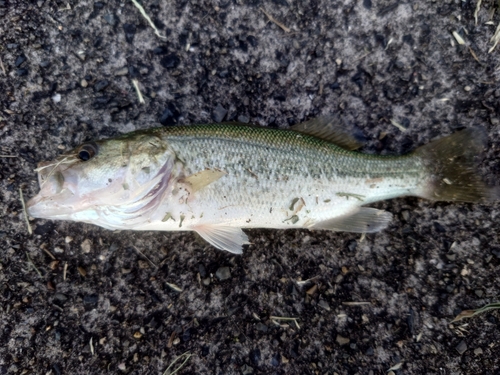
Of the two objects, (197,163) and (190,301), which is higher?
(197,163)

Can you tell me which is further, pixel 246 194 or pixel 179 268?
pixel 179 268

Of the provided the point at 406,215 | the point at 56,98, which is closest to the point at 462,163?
the point at 406,215

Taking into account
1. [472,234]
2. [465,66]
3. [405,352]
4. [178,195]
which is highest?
[465,66]

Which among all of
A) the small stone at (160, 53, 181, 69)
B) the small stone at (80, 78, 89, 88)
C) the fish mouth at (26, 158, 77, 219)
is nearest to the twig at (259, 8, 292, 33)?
the small stone at (160, 53, 181, 69)

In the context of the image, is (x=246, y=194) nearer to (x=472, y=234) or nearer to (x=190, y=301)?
(x=190, y=301)

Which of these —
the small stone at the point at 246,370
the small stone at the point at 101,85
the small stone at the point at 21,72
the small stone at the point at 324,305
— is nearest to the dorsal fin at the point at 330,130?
the small stone at the point at 324,305

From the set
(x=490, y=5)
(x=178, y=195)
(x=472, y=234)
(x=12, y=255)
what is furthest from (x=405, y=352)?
(x=12, y=255)

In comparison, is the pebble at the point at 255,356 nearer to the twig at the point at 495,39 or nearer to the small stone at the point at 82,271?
the small stone at the point at 82,271
